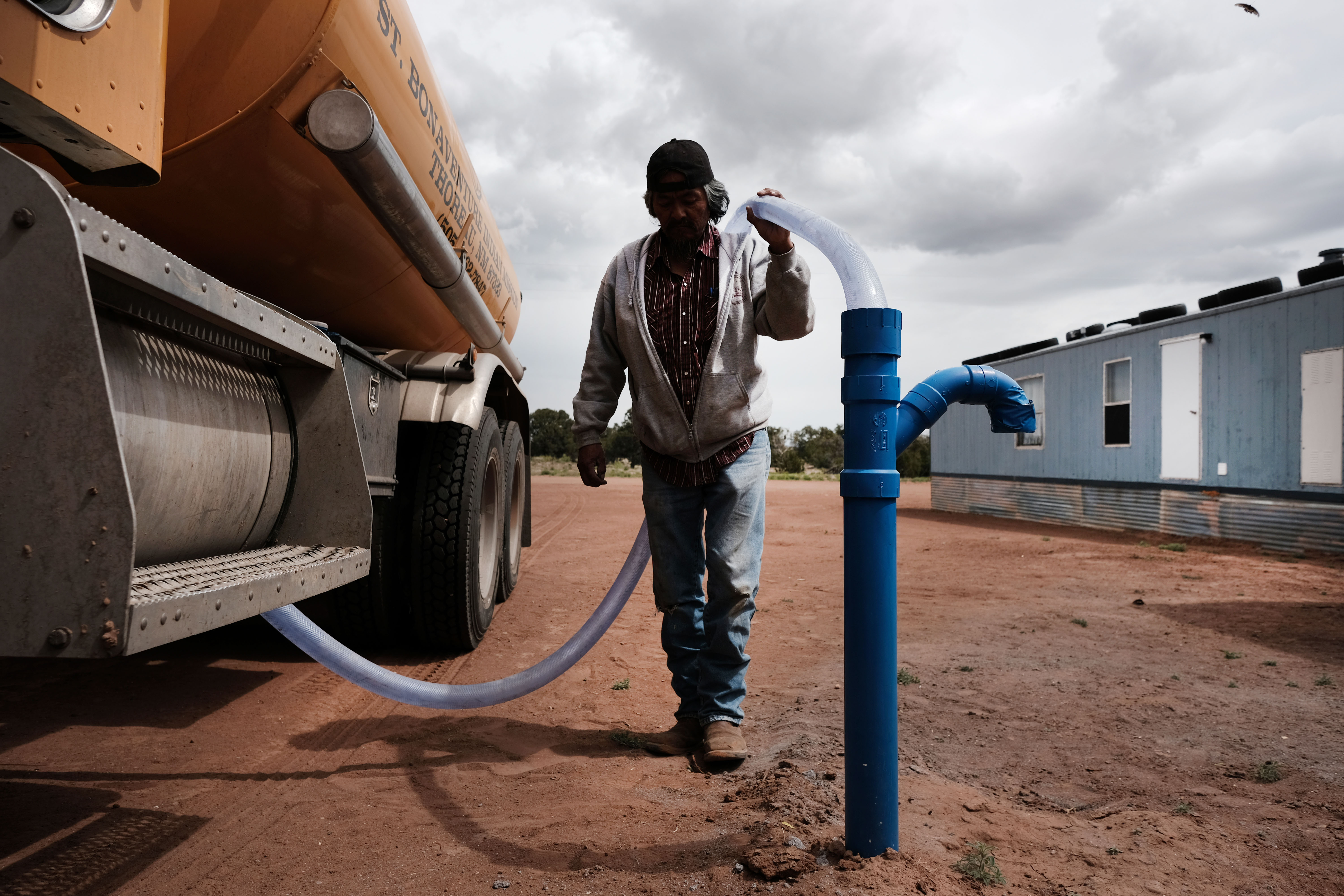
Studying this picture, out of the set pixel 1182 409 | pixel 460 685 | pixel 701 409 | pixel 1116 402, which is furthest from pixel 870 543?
pixel 1116 402

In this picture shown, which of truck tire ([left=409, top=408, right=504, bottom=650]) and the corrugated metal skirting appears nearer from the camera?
truck tire ([left=409, top=408, right=504, bottom=650])

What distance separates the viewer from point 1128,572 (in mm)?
7805

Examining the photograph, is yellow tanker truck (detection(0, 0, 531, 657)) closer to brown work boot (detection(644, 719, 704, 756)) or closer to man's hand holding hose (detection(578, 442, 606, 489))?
man's hand holding hose (detection(578, 442, 606, 489))

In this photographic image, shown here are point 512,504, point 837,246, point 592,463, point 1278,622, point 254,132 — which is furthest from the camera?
point 512,504

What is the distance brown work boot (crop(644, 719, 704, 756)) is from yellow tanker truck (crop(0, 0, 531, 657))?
1238 mm

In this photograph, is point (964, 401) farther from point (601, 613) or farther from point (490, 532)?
point (490, 532)

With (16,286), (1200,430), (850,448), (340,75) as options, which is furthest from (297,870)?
(1200,430)

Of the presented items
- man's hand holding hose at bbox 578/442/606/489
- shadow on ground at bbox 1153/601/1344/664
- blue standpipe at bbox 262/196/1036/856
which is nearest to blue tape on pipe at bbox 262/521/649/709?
man's hand holding hose at bbox 578/442/606/489

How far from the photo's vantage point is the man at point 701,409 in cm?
278

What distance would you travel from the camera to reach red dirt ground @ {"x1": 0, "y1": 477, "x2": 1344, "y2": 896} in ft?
6.68

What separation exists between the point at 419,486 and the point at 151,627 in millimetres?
2541

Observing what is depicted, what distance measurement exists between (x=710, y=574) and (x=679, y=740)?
63 cm

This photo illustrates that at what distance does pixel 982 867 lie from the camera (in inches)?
77.3

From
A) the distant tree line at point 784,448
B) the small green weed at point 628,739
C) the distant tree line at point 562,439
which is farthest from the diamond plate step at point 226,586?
the distant tree line at point 562,439
